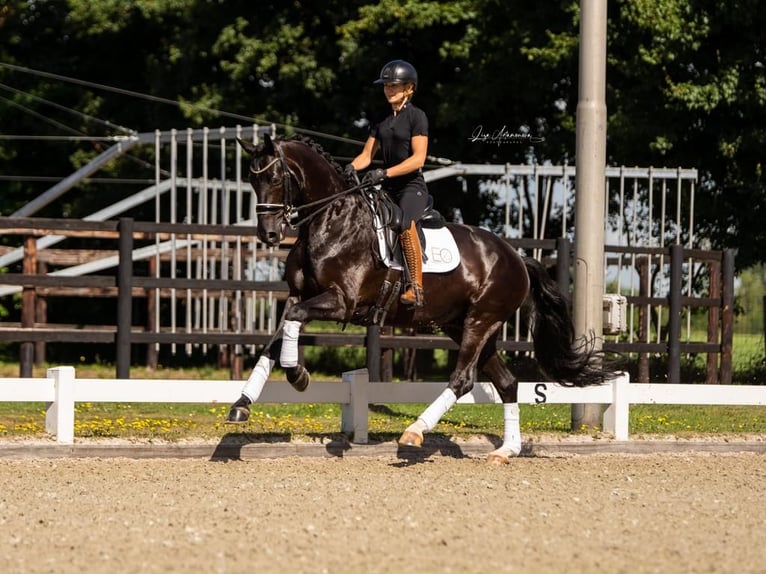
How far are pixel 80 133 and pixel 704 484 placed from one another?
71.8ft

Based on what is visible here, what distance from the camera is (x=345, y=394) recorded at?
425 inches

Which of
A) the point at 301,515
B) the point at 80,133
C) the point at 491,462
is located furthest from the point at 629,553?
the point at 80,133

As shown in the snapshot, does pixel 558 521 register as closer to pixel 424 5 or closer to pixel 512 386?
pixel 512 386

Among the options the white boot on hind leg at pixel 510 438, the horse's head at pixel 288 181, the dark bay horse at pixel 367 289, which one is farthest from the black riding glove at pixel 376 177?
the white boot on hind leg at pixel 510 438

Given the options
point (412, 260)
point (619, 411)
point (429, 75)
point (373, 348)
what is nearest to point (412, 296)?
point (412, 260)

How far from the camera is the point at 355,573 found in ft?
18.3

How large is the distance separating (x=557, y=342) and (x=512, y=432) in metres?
1.12

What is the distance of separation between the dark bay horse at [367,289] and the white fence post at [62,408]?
5.37 ft

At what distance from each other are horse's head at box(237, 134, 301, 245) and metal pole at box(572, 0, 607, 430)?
3.57 metres

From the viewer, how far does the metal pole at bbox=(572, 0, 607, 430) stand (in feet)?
38.8

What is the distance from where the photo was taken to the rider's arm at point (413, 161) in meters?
9.78

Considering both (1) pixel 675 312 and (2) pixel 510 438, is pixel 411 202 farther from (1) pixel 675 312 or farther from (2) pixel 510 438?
(1) pixel 675 312

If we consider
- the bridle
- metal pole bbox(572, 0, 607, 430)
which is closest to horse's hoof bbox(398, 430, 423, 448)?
the bridle

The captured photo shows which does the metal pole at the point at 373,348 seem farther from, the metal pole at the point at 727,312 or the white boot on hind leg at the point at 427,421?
the metal pole at the point at 727,312
